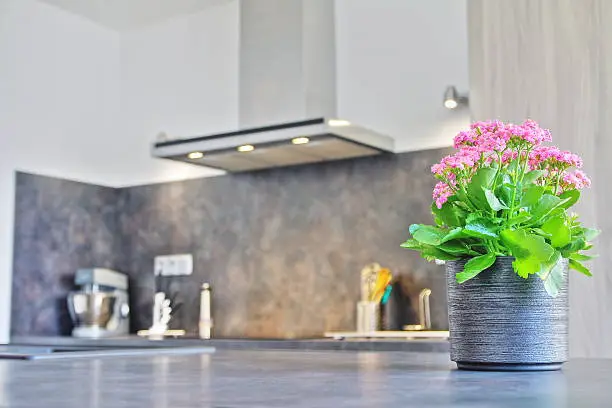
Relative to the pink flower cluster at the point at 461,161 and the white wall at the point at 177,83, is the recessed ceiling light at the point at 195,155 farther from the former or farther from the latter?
the pink flower cluster at the point at 461,161

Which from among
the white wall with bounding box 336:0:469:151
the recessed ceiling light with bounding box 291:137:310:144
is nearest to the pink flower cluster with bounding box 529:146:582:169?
the recessed ceiling light with bounding box 291:137:310:144

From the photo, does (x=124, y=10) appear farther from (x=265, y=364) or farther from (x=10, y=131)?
(x=265, y=364)

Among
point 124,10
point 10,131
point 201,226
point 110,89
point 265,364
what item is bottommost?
point 265,364

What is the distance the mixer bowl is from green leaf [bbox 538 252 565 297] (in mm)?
3040

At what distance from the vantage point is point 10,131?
3.89 m

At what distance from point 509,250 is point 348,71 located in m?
2.64

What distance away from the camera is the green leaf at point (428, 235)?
1.14 meters

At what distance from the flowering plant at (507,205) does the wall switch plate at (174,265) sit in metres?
3.00

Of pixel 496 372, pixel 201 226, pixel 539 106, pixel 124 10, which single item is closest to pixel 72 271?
pixel 201 226

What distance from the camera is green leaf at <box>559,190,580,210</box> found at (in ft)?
3.75

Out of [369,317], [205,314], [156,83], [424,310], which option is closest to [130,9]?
[156,83]

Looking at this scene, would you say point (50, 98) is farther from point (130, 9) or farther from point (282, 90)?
point (282, 90)

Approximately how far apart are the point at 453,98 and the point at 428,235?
225cm

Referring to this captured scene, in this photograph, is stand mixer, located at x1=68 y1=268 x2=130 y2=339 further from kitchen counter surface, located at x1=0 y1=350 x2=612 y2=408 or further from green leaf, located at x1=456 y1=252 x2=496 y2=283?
green leaf, located at x1=456 y1=252 x2=496 y2=283
